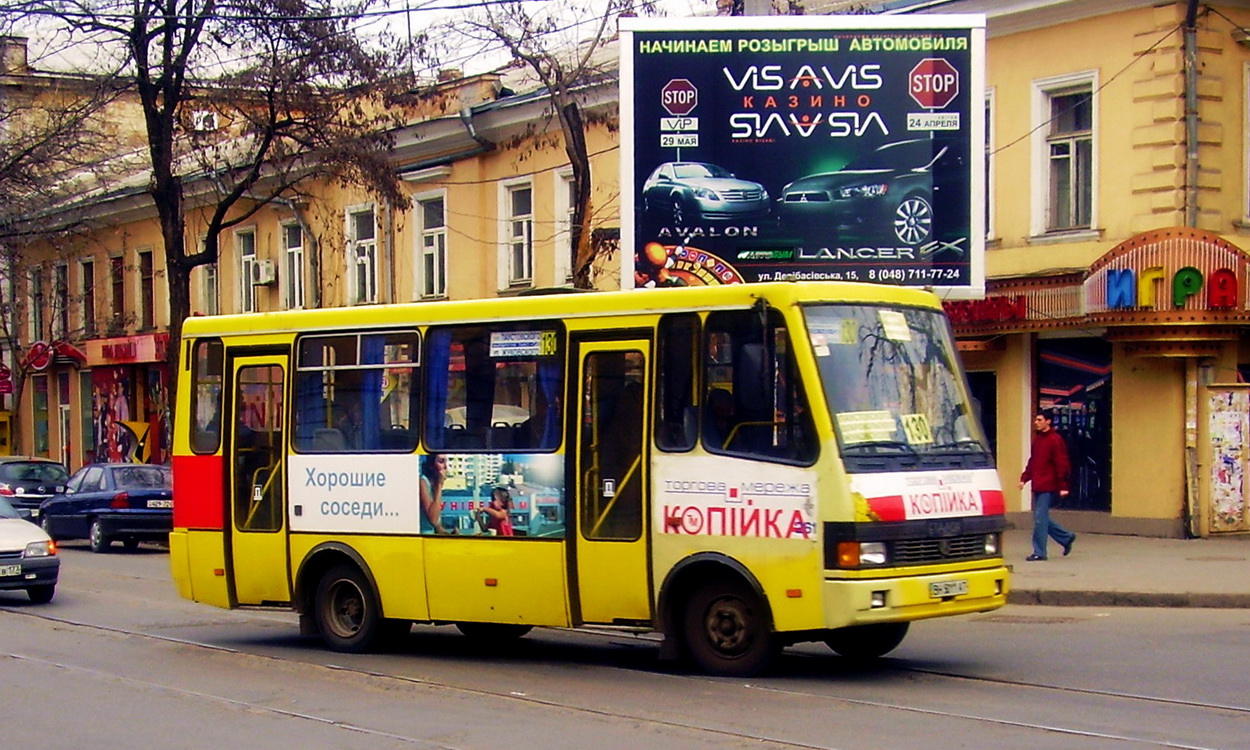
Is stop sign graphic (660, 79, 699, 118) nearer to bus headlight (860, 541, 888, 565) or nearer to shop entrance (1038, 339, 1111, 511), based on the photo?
shop entrance (1038, 339, 1111, 511)

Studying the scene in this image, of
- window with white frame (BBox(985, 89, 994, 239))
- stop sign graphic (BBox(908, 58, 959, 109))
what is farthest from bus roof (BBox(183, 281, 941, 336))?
window with white frame (BBox(985, 89, 994, 239))

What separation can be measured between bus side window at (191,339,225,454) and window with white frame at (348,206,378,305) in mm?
21774

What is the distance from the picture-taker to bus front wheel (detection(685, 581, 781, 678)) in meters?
11.2

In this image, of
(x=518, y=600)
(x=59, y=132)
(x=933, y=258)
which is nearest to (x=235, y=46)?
(x=59, y=132)

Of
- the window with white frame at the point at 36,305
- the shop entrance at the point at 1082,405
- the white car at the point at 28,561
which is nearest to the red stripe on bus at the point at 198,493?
the white car at the point at 28,561

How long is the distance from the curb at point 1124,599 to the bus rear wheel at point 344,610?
21.9 feet

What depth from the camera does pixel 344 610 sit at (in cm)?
1373

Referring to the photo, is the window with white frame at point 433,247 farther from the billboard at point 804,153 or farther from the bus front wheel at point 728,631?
the bus front wheel at point 728,631

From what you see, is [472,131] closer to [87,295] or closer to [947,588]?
[87,295]

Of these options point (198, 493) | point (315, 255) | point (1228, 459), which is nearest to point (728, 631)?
point (198, 493)

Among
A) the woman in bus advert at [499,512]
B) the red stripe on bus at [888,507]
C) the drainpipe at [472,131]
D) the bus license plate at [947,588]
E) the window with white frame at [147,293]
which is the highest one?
the drainpipe at [472,131]

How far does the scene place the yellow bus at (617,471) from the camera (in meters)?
10.9

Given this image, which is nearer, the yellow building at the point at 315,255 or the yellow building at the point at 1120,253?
the yellow building at the point at 1120,253

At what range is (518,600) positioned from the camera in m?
12.3
